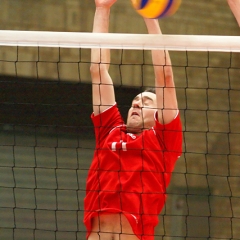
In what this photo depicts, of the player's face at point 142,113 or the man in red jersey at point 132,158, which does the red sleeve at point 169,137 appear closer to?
the man in red jersey at point 132,158

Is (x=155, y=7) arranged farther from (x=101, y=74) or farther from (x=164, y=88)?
(x=101, y=74)

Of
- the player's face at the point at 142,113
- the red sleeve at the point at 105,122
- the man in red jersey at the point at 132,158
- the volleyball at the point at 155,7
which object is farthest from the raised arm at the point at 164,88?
the volleyball at the point at 155,7

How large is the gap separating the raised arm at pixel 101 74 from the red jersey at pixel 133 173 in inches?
5.4

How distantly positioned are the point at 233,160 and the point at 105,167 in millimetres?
2609

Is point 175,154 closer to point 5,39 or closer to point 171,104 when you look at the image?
point 171,104

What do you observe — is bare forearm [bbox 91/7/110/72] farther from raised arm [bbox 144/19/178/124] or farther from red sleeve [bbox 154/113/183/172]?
red sleeve [bbox 154/113/183/172]

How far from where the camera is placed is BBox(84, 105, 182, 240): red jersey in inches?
115

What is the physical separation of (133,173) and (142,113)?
385 millimetres

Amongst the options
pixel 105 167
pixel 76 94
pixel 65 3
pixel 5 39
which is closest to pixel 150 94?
pixel 105 167

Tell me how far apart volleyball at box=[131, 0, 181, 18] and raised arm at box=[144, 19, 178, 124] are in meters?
0.38

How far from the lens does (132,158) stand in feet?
9.94

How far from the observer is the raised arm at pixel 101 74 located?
3.22m

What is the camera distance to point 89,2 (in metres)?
5.42

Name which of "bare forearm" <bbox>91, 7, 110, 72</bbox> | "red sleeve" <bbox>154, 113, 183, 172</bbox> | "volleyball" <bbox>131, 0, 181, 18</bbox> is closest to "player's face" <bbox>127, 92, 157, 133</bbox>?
"red sleeve" <bbox>154, 113, 183, 172</bbox>
